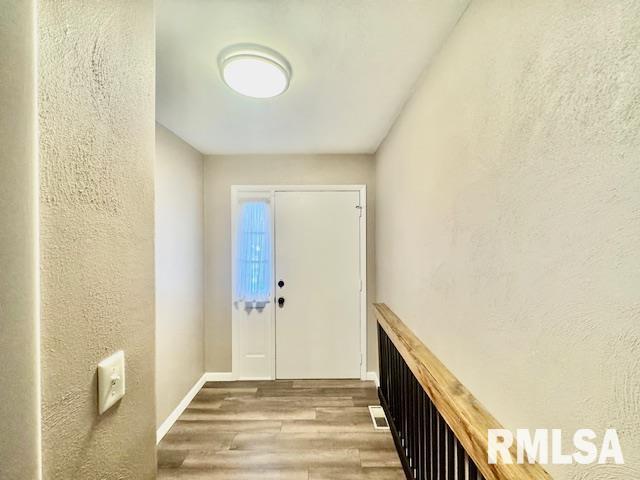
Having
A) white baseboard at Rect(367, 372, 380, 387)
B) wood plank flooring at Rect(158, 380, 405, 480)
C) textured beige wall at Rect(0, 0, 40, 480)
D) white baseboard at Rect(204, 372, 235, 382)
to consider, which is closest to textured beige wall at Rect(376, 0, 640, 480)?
textured beige wall at Rect(0, 0, 40, 480)

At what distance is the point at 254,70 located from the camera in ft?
4.42

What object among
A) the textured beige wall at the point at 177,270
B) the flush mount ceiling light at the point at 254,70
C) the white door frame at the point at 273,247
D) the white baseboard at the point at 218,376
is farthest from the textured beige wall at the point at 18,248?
the white baseboard at the point at 218,376

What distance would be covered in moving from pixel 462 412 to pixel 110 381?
103 cm

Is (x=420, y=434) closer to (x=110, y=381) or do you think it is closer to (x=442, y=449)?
(x=442, y=449)

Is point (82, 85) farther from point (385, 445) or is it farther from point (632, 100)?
point (385, 445)

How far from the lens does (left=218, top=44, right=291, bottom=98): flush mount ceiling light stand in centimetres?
125

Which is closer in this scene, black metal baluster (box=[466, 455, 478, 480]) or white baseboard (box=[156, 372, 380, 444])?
black metal baluster (box=[466, 455, 478, 480])

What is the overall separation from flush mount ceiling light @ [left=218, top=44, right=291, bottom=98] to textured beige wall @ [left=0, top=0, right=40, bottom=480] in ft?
2.99

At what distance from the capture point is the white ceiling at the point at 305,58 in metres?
1.06

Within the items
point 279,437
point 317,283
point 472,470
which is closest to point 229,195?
point 317,283

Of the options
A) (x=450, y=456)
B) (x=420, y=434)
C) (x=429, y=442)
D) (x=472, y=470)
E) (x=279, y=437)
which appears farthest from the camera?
(x=279, y=437)

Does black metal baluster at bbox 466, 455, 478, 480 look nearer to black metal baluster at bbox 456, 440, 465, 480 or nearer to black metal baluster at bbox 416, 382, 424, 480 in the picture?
black metal baluster at bbox 456, 440, 465, 480

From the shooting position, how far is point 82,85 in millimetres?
593

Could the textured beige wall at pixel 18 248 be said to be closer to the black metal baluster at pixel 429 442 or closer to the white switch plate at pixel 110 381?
the white switch plate at pixel 110 381
